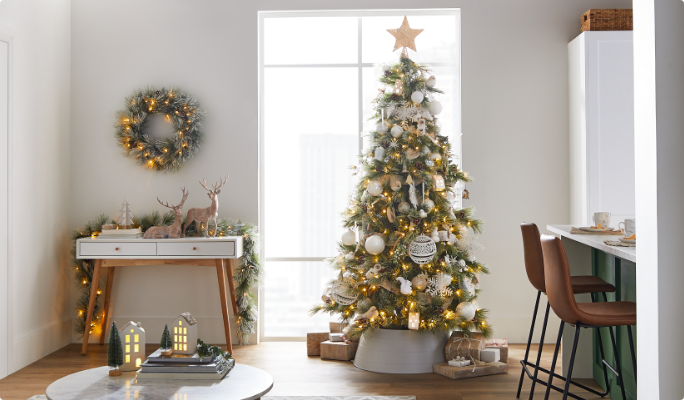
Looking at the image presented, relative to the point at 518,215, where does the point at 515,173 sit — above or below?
above

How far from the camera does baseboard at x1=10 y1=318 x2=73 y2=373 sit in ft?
12.1

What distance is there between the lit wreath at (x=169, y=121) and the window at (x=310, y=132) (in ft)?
1.79

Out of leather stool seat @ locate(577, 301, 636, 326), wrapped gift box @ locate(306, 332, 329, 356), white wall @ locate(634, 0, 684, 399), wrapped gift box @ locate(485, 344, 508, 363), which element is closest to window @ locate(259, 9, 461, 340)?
wrapped gift box @ locate(306, 332, 329, 356)

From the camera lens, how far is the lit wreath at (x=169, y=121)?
430 cm

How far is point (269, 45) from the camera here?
4.53 metres

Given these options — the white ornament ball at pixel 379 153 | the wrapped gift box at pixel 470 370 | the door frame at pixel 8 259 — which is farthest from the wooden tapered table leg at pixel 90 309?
the wrapped gift box at pixel 470 370

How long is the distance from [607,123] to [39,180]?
4.02m

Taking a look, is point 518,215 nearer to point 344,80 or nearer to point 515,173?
point 515,173

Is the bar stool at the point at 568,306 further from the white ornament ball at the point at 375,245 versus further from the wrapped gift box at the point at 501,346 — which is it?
the wrapped gift box at the point at 501,346

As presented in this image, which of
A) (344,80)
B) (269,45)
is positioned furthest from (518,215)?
(269,45)

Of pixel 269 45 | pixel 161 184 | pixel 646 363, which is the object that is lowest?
pixel 646 363

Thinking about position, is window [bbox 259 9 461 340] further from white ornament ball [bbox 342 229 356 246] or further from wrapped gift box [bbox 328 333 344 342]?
white ornament ball [bbox 342 229 356 246]

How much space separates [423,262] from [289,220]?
1.39m

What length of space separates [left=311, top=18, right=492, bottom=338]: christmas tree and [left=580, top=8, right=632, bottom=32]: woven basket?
4.45 ft
